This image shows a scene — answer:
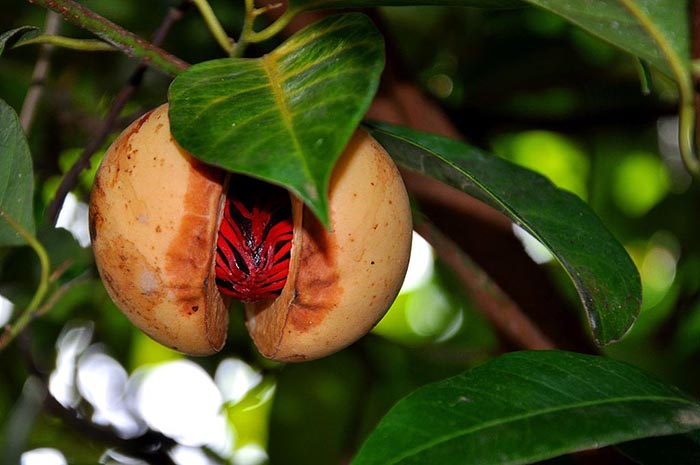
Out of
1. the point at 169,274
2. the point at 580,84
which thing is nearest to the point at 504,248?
the point at 580,84

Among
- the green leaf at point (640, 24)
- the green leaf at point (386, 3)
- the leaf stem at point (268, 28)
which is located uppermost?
the green leaf at point (640, 24)

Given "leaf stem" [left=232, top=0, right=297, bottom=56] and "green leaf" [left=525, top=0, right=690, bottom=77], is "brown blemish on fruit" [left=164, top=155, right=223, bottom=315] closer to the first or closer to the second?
"leaf stem" [left=232, top=0, right=297, bottom=56]

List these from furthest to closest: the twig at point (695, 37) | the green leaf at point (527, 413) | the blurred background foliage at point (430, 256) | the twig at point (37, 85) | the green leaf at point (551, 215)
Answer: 1. the blurred background foliage at point (430, 256)
2. the twig at point (37, 85)
3. the twig at point (695, 37)
4. the green leaf at point (551, 215)
5. the green leaf at point (527, 413)

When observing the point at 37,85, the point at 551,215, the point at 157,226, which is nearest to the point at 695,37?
the point at 551,215

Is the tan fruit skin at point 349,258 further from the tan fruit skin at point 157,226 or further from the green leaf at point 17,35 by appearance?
the green leaf at point 17,35

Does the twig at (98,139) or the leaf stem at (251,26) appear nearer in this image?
the leaf stem at (251,26)

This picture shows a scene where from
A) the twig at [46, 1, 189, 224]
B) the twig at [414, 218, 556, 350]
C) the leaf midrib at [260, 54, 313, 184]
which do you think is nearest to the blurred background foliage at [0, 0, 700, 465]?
the twig at [414, 218, 556, 350]

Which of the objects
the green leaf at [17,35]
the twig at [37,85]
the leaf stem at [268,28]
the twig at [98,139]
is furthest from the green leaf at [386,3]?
the twig at [37,85]
